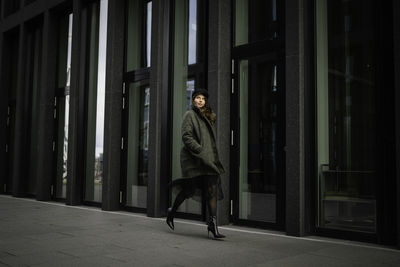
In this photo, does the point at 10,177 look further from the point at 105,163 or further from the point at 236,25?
the point at 236,25

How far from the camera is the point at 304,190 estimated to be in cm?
609

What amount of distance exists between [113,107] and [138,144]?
1.01 m

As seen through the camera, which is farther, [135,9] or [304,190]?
[135,9]

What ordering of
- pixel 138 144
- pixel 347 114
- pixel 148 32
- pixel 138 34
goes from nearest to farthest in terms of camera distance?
pixel 347 114 < pixel 138 144 < pixel 148 32 < pixel 138 34

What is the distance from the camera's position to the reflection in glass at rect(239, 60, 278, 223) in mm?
6758

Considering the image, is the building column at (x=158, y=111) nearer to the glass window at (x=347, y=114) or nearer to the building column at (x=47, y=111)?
the glass window at (x=347, y=114)

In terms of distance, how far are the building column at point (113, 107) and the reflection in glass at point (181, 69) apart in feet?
5.41

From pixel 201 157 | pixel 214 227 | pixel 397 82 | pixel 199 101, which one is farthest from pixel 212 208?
pixel 397 82

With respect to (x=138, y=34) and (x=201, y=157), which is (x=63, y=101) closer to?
(x=138, y=34)

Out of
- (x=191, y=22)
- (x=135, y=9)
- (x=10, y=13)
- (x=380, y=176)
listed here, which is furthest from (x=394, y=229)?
(x=10, y=13)

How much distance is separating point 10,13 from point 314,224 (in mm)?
12635

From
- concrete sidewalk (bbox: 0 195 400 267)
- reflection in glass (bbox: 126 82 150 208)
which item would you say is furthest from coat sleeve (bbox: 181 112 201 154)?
reflection in glass (bbox: 126 82 150 208)

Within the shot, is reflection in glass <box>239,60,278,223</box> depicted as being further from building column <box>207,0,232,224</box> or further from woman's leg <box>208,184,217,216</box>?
woman's leg <box>208,184,217,216</box>

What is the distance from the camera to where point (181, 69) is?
334 inches
